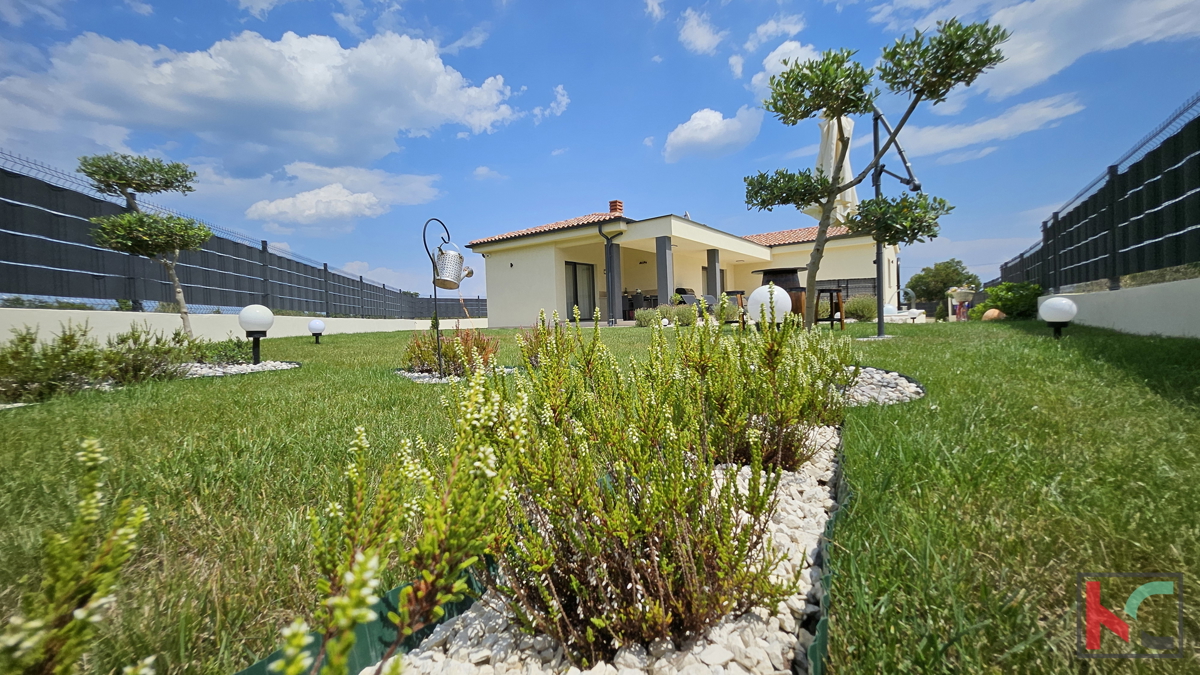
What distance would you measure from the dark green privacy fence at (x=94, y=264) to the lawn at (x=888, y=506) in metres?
5.36

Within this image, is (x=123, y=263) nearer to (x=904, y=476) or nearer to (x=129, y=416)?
(x=129, y=416)

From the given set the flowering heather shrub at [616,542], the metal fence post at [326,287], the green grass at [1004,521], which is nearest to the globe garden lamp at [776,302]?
the green grass at [1004,521]

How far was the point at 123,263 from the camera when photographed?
9.49 m

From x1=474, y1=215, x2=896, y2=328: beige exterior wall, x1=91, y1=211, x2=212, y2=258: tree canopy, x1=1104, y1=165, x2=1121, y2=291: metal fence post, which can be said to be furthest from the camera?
x1=474, y1=215, x2=896, y2=328: beige exterior wall

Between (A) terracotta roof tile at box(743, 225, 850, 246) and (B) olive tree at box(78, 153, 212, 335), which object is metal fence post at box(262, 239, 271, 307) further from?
(A) terracotta roof tile at box(743, 225, 850, 246)

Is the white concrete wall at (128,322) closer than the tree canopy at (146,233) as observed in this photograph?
Yes

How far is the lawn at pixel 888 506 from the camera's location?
1.20 meters

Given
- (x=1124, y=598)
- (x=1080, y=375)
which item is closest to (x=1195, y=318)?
(x=1080, y=375)

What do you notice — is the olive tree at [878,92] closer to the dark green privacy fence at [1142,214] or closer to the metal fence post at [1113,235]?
the dark green privacy fence at [1142,214]

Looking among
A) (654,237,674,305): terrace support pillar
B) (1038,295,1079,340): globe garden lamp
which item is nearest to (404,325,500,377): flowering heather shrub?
(1038,295,1079,340): globe garden lamp

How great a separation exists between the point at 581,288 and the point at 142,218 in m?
13.0

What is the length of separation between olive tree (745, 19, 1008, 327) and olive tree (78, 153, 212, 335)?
33.0 ft

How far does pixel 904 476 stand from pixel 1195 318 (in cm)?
650

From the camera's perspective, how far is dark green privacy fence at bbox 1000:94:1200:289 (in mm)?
5695
